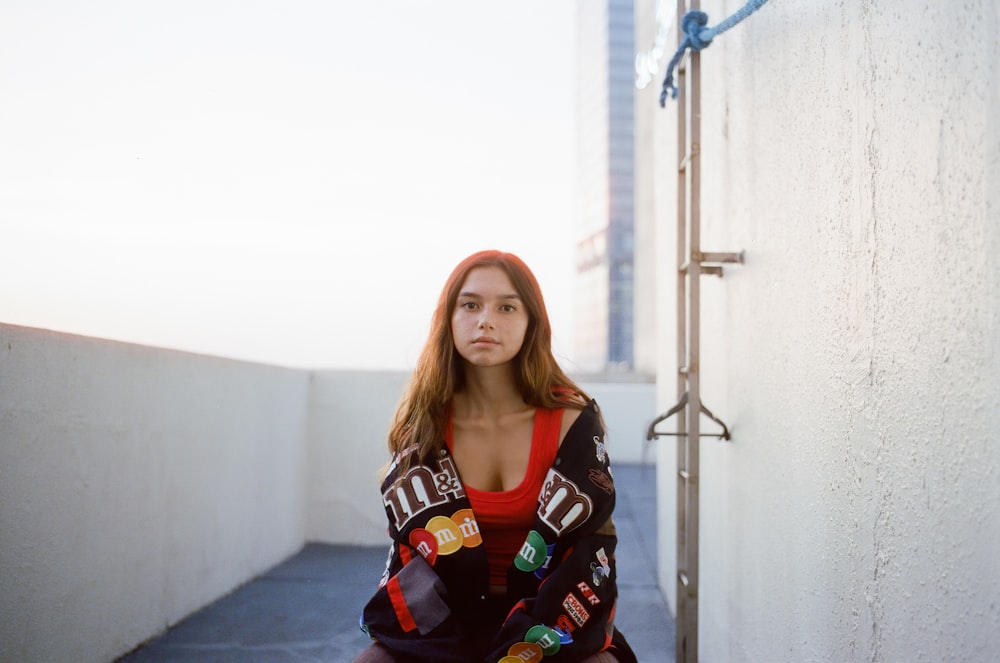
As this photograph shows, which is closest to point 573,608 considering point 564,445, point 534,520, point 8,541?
point 534,520

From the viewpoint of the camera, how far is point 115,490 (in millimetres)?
2504

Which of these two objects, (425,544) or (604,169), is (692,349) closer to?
(425,544)

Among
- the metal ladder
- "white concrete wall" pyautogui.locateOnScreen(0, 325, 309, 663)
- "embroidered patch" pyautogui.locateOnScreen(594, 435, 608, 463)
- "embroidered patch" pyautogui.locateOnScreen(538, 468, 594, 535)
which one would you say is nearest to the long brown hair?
"embroidered patch" pyautogui.locateOnScreen(594, 435, 608, 463)

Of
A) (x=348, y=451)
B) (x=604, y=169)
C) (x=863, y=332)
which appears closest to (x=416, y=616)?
(x=863, y=332)

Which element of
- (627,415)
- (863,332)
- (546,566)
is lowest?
(627,415)

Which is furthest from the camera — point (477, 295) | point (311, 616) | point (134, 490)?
point (311, 616)

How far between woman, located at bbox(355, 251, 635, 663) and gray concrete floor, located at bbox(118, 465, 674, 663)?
151cm

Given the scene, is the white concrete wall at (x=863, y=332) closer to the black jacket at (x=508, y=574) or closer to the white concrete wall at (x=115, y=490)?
the black jacket at (x=508, y=574)

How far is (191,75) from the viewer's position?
331cm

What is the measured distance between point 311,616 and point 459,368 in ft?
6.37

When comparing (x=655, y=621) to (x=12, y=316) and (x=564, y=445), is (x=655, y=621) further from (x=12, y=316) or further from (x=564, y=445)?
(x=12, y=316)

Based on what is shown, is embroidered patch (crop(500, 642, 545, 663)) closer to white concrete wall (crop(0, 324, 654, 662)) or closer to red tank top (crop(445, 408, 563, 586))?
red tank top (crop(445, 408, 563, 586))

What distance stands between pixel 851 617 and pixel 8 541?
1918mm

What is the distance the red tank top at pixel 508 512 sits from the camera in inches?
58.0
